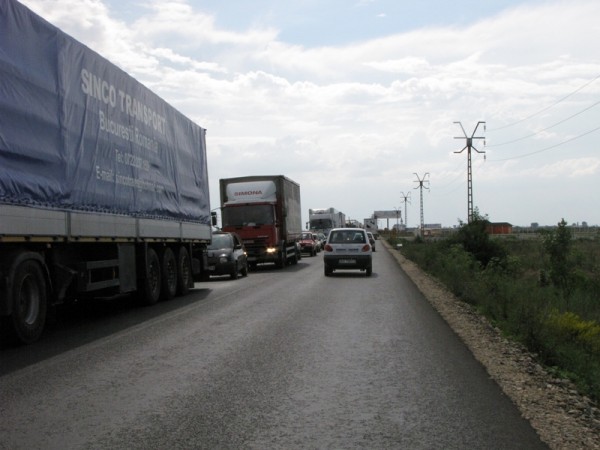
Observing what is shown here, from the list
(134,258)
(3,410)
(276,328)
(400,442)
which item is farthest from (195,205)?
(400,442)

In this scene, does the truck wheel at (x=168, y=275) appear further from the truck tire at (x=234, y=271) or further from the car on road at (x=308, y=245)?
the car on road at (x=308, y=245)

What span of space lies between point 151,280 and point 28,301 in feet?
18.5

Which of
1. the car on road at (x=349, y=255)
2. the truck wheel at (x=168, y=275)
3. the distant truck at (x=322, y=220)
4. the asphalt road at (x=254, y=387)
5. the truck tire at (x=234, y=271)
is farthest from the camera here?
the distant truck at (x=322, y=220)

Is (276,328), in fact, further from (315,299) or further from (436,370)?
(315,299)

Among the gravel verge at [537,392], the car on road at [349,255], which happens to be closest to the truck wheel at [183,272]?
the car on road at [349,255]

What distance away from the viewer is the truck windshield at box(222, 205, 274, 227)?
29.8 meters

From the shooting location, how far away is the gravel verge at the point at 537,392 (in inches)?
206

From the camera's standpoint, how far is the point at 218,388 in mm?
6652

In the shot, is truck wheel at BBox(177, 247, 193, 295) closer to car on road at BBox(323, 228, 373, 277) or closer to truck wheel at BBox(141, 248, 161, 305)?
truck wheel at BBox(141, 248, 161, 305)

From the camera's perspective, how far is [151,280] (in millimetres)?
15406

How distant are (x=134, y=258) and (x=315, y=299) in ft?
13.8

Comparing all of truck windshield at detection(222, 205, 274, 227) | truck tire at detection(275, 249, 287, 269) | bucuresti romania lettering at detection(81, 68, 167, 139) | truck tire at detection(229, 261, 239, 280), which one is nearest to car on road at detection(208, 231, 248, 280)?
truck tire at detection(229, 261, 239, 280)

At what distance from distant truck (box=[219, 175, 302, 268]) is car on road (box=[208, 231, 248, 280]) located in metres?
4.32

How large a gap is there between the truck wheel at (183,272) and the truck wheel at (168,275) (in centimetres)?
29
